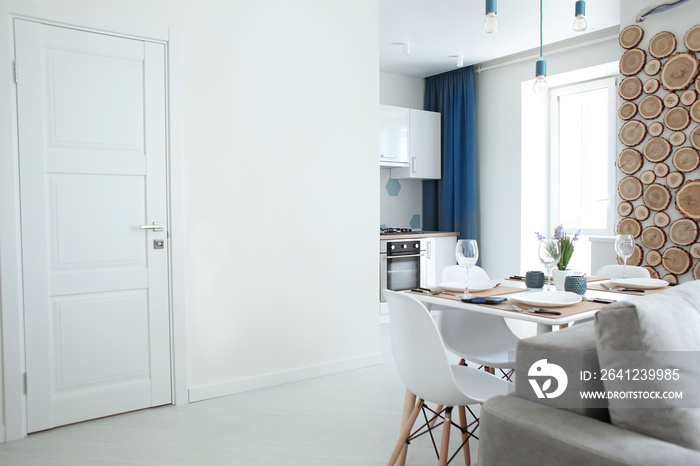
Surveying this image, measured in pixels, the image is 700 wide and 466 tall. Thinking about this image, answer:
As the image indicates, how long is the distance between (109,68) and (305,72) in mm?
1138

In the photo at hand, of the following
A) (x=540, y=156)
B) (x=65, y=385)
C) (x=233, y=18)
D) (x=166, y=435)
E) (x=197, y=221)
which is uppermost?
(x=233, y=18)

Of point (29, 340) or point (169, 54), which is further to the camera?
point (169, 54)

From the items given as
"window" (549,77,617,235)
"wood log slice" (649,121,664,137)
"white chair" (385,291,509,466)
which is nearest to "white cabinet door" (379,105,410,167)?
"window" (549,77,617,235)

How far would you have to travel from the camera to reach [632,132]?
3.52 m

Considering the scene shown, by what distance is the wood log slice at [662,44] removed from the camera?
3.28m

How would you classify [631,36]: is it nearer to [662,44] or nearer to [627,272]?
[662,44]

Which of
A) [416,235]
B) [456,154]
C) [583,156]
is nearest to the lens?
[583,156]

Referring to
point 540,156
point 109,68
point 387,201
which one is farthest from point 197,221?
point 540,156

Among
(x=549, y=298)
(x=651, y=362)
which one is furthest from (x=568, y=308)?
(x=651, y=362)

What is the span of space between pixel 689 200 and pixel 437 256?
234cm

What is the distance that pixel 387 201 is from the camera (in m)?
5.56

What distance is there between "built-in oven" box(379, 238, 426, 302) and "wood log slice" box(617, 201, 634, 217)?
1.86 m

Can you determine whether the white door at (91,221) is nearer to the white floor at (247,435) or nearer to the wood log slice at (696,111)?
the white floor at (247,435)

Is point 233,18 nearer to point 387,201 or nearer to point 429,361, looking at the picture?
point 429,361
